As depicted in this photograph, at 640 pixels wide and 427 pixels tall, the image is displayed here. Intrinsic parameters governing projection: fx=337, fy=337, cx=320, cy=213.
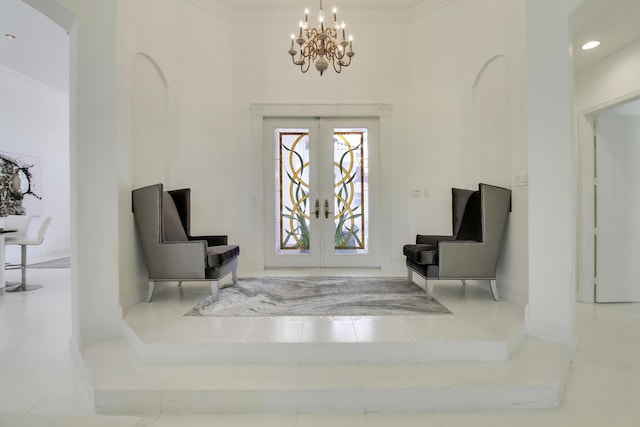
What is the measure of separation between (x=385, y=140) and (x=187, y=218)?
295 cm

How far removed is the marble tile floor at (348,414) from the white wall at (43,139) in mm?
4497

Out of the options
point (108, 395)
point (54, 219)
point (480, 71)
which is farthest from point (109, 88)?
point (54, 219)

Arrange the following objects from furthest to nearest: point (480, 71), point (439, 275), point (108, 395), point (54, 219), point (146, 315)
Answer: point (54, 219) < point (480, 71) < point (439, 275) < point (146, 315) < point (108, 395)

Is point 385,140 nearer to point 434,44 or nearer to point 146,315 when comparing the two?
point 434,44

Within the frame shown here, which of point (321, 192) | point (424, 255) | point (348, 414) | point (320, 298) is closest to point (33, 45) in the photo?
point (321, 192)

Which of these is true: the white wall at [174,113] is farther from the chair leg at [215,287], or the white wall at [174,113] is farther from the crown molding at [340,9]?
the chair leg at [215,287]

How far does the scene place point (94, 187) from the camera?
2.58m

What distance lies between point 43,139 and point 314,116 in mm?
5726

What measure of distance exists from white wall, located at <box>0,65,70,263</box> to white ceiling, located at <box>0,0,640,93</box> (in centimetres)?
27

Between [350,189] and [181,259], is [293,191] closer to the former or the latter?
[350,189]

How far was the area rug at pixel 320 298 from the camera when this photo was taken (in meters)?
3.00

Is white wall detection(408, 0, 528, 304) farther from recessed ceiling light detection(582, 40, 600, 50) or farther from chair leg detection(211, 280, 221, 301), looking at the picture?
chair leg detection(211, 280, 221, 301)

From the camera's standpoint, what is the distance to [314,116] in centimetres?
501

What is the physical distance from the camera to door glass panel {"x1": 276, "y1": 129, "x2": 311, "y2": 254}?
5.10 metres
